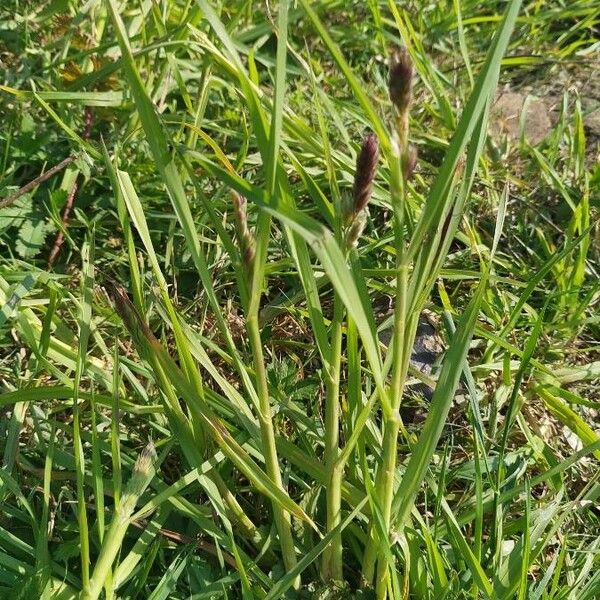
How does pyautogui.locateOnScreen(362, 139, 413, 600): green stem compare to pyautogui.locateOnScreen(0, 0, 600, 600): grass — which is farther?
pyautogui.locateOnScreen(0, 0, 600, 600): grass

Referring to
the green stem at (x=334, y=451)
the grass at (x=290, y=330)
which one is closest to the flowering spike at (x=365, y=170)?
the grass at (x=290, y=330)

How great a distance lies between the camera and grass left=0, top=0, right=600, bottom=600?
101 centimetres

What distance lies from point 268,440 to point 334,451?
0.08 metres

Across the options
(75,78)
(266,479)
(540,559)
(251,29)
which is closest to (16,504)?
(266,479)

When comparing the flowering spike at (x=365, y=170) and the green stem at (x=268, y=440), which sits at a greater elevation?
the flowering spike at (x=365, y=170)

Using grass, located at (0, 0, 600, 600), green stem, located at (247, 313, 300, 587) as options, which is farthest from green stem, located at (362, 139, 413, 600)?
green stem, located at (247, 313, 300, 587)

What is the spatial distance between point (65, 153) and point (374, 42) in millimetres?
925

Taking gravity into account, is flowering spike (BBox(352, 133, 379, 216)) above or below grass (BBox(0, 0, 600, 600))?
above

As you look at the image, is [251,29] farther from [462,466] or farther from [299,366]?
[462,466]

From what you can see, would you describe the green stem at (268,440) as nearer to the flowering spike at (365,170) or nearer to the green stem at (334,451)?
the green stem at (334,451)

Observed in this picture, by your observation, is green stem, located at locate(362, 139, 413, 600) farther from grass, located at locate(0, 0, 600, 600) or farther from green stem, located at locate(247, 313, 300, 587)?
green stem, located at locate(247, 313, 300, 587)

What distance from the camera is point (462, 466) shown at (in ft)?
4.84

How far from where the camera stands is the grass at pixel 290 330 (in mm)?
1007

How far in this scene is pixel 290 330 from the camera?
1688 mm
